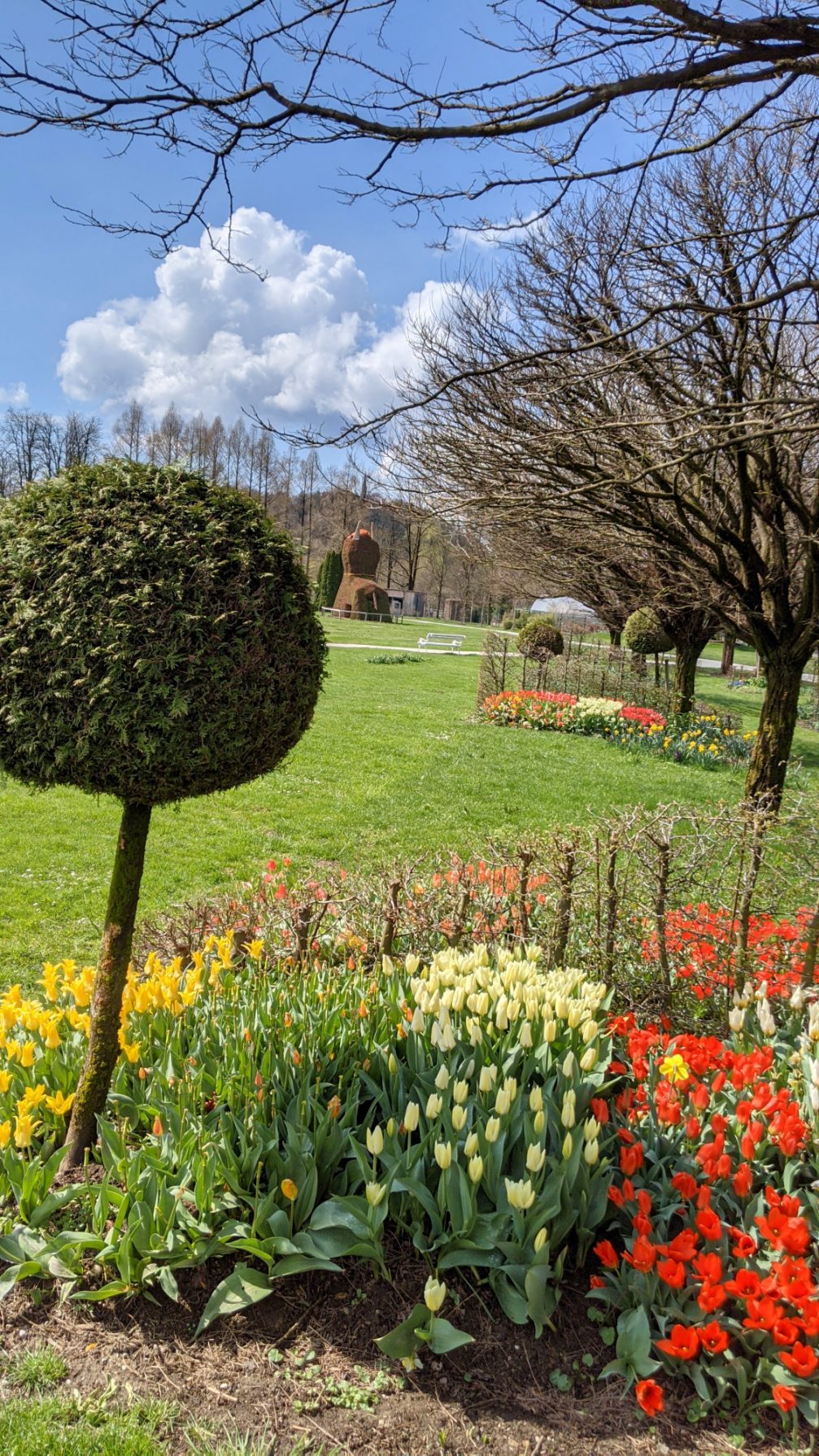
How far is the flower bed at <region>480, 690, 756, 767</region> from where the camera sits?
13625 millimetres

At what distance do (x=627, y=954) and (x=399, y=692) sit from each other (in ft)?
47.3

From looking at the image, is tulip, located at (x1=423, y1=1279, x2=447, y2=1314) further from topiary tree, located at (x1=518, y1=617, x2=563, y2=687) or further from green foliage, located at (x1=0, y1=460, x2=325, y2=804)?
topiary tree, located at (x1=518, y1=617, x2=563, y2=687)

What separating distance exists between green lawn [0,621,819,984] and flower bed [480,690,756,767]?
72 centimetres

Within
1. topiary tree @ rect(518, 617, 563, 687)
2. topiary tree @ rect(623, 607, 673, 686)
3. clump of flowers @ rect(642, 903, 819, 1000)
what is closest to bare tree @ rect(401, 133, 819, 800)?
clump of flowers @ rect(642, 903, 819, 1000)

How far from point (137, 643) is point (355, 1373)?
2.11 meters

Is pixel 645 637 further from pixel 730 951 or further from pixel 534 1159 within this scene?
pixel 534 1159

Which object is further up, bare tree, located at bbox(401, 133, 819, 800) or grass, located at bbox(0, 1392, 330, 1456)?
bare tree, located at bbox(401, 133, 819, 800)

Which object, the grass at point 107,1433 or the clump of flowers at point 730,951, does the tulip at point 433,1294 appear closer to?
the grass at point 107,1433

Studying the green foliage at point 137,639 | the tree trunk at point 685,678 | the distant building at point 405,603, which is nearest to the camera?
the green foliage at point 137,639

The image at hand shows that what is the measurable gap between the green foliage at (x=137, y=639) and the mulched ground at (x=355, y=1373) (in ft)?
5.02

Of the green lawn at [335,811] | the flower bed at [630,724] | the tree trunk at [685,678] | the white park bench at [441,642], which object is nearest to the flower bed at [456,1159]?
the green lawn at [335,811]

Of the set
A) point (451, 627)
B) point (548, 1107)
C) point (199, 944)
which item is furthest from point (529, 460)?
point (451, 627)

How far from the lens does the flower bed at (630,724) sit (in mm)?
13625

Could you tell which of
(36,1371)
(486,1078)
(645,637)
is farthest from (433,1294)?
(645,637)
